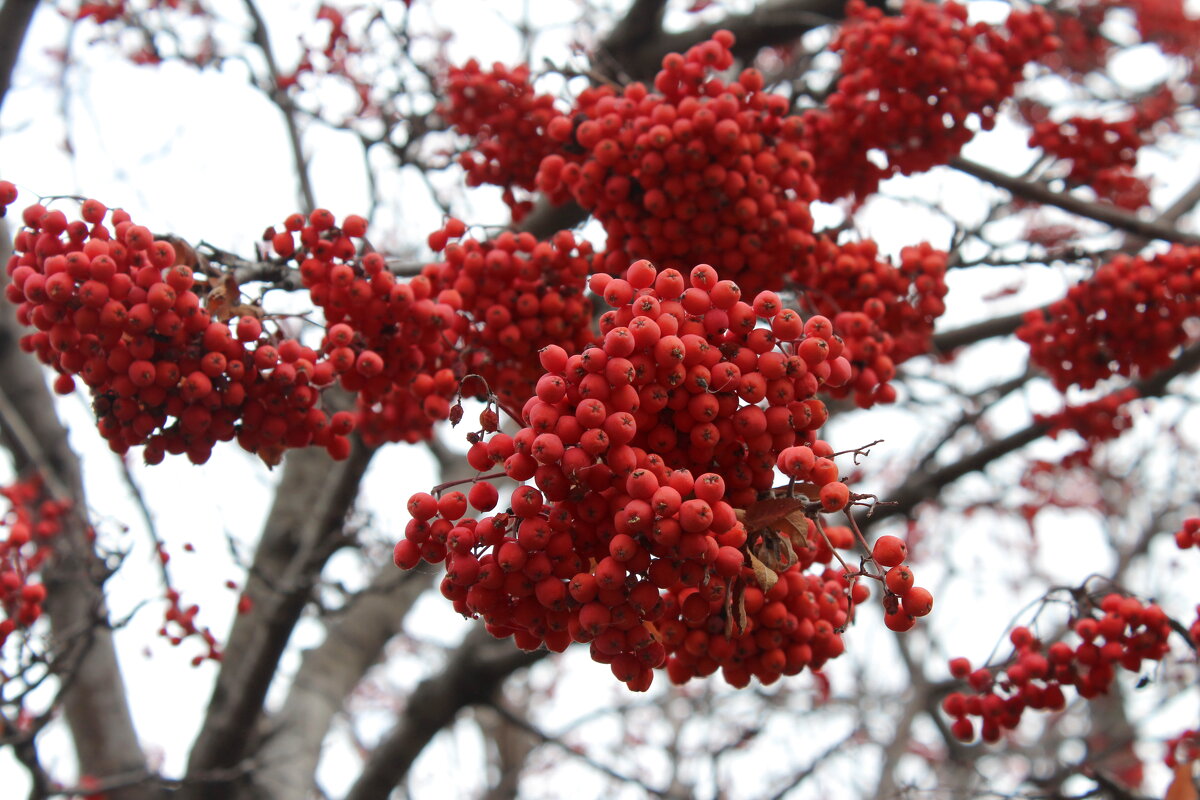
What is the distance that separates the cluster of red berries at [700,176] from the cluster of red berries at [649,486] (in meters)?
0.87

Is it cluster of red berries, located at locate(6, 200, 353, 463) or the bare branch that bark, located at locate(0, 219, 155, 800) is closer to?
the bare branch

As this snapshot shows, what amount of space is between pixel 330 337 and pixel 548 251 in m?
0.79

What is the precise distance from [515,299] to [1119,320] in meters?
2.58

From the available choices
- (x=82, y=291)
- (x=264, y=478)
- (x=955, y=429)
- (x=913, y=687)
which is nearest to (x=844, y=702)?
(x=913, y=687)

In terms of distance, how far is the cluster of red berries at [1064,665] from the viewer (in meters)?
3.07

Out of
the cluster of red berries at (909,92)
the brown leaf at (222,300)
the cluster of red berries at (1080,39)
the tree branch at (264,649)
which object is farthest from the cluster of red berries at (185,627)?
the cluster of red berries at (1080,39)

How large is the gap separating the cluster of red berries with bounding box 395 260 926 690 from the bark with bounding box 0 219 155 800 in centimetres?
430

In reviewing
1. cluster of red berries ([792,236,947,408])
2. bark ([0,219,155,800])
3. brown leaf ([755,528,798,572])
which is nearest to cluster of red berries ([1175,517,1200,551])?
cluster of red berries ([792,236,947,408])

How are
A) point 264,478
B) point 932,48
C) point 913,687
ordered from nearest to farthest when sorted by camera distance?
point 932,48
point 913,687
point 264,478

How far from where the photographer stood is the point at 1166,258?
12.3 feet

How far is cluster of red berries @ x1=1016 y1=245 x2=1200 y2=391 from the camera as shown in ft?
12.2

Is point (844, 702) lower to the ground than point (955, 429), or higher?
lower

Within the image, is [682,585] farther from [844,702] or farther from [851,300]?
[844,702]

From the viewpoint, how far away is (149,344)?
8.30ft
